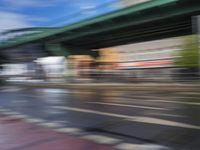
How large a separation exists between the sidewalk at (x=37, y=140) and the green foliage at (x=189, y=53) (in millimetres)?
30910

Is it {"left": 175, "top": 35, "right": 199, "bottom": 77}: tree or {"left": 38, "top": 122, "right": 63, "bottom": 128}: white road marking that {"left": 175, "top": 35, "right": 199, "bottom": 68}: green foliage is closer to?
{"left": 175, "top": 35, "right": 199, "bottom": 77}: tree

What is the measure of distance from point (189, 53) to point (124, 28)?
8.18m

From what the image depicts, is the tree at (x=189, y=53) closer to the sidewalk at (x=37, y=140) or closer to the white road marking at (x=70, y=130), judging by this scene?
the white road marking at (x=70, y=130)

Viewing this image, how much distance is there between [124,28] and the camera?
35.3 m

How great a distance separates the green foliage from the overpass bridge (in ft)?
4.16

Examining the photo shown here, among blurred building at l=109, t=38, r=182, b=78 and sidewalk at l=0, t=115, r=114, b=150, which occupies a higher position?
blurred building at l=109, t=38, r=182, b=78

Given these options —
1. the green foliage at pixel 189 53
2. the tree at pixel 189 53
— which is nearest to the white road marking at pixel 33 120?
the tree at pixel 189 53

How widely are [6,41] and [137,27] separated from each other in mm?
29904

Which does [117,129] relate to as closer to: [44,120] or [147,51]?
[44,120]

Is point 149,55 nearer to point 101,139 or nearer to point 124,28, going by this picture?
point 124,28

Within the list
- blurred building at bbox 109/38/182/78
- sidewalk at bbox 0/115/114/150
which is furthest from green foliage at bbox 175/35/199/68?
sidewalk at bbox 0/115/114/150

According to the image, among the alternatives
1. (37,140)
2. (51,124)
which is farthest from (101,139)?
(51,124)

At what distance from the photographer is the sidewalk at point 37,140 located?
18.2 ft

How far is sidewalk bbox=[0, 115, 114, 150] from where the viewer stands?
5.55 meters
